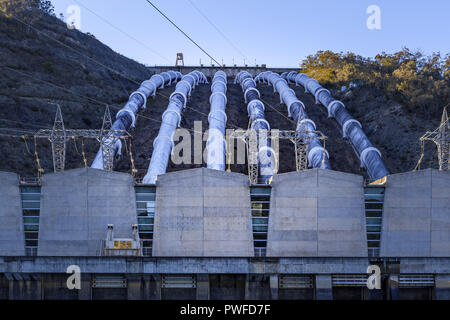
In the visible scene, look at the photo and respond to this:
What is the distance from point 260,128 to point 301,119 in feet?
24.6

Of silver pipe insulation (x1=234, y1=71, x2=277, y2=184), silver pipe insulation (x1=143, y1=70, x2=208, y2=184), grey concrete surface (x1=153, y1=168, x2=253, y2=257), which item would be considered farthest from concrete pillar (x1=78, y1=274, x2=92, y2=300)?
silver pipe insulation (x1=234, y1=71, x2=277, y2=184)

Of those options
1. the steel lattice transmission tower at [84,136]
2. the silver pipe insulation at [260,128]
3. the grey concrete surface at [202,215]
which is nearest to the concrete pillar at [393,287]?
the grey concrete surface at [202,215]

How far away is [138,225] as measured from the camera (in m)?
48.5

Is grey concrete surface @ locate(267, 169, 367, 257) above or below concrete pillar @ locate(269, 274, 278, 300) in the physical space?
above

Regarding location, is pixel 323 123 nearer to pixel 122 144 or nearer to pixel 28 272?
pixel 122 144

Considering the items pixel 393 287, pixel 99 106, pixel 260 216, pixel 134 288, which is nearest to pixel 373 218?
pixel 393 287

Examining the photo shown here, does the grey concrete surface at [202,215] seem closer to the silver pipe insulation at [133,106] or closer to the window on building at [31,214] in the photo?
the window on building at [31,214]

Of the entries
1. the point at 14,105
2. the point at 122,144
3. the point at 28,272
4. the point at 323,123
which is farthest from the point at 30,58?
the point at 28,272

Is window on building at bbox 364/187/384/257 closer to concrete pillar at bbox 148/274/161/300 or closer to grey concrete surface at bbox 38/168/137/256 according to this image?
concrete pillar at bbox 148/274/161/300

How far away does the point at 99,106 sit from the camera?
335 ft

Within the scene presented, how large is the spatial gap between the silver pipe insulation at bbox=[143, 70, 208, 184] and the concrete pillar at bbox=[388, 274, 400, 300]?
31.7 meters

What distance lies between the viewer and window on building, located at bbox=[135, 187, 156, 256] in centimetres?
4844
